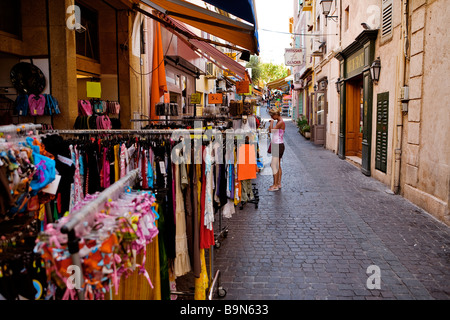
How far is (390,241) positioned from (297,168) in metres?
6.48

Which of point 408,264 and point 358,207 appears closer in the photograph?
point 408,264

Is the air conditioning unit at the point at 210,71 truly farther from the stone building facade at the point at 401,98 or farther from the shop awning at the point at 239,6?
the shop awning at the point at 239,6

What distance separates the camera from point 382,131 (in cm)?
913

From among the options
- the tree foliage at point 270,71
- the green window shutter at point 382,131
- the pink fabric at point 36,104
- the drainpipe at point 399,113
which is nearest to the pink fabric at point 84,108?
the pink fabric at point 36,104

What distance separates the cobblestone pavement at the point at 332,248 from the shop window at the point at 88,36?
16.4 ft

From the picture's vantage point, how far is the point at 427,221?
604 centimetres

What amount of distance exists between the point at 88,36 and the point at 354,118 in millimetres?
9493

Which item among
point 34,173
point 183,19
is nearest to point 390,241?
point 34,173

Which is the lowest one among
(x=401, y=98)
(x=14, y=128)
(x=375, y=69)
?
(x=14, y=128)

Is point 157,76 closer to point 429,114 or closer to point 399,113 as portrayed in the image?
point 399,113

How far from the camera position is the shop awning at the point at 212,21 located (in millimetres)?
5688

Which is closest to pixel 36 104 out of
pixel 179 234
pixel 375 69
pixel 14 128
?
pixel 14 128

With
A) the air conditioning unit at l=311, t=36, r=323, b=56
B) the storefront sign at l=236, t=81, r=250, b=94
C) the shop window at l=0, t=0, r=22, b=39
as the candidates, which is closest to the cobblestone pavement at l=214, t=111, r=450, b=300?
the shop window at l=0, t=0, r=22, b=39
